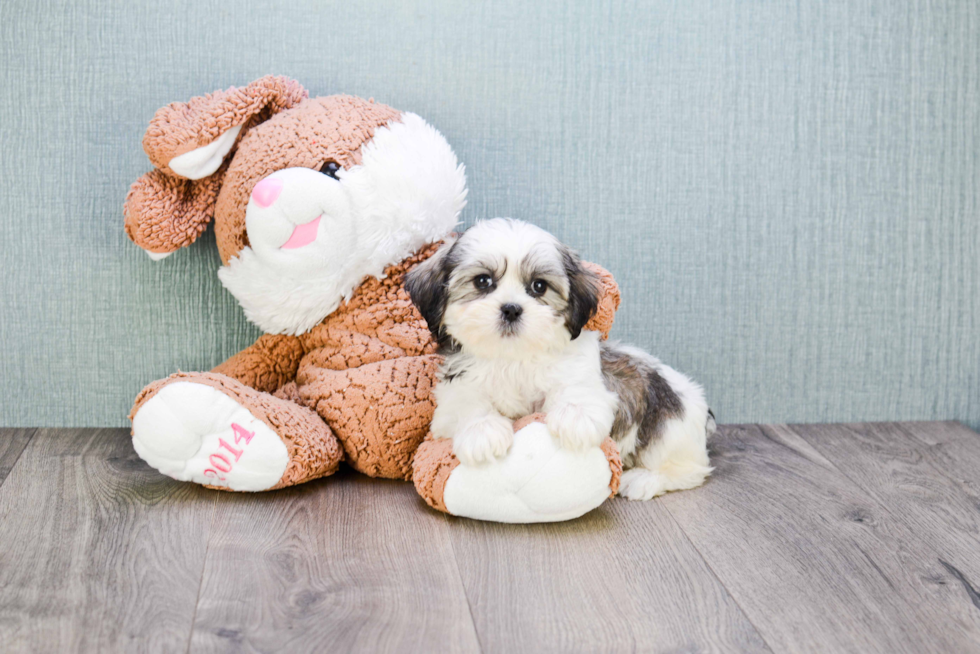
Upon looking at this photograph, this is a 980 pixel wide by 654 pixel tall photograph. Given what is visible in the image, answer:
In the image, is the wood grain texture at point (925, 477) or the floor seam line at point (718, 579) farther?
the wood grain texture at point (925, 477)

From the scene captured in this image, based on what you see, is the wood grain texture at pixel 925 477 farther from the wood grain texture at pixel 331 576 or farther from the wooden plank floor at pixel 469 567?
the wood grain texture at pixel 331 576

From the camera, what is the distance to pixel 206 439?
1.65 metres

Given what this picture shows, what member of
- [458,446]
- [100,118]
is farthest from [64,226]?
[458,446]

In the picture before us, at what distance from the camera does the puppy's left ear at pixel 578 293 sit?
5.17ft

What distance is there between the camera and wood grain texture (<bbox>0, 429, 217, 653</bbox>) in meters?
1.21

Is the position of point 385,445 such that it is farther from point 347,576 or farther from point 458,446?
point 347,576

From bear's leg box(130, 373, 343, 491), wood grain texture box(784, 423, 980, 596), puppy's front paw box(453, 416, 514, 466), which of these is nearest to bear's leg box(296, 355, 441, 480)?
bear's leg box(130, 373, 343, 491)

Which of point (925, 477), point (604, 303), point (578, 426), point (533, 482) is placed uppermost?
point (604, 303)

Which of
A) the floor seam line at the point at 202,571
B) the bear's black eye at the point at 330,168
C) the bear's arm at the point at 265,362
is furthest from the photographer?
the bear's arm at the point at 265,362

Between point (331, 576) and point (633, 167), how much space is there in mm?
1273

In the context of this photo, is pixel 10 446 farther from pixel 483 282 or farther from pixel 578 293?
pixel 578 293

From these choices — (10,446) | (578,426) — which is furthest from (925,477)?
(10,446)

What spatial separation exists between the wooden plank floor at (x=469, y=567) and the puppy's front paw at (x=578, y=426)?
0.57ft

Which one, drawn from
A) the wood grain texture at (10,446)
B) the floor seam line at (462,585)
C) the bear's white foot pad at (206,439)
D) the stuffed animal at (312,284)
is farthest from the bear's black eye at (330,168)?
the wood grain texture at (10,446)
